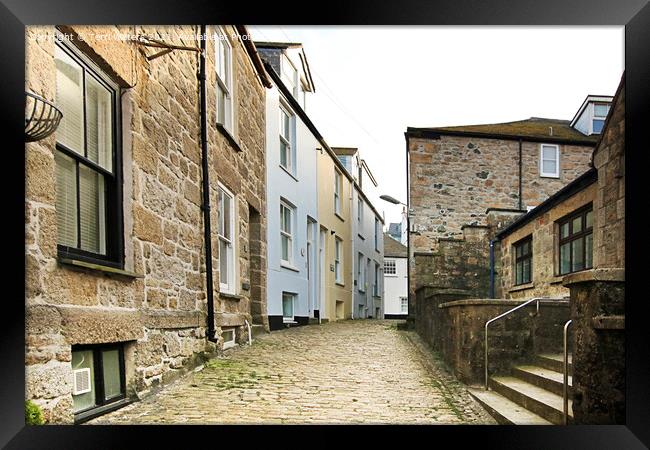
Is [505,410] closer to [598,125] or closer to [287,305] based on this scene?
[598,125]

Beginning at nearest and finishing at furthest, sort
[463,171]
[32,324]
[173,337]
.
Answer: [32,324]
[173,337]
[463,171]

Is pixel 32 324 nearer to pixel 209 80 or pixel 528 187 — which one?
pixel 209 80

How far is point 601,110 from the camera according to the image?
303 centimetres

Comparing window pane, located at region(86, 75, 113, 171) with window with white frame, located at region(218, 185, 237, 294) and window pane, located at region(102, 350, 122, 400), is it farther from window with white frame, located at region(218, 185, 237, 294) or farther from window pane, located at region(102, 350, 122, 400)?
window with white frame, located at region(218, 185, 237, 294)

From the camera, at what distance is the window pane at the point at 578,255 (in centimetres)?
323

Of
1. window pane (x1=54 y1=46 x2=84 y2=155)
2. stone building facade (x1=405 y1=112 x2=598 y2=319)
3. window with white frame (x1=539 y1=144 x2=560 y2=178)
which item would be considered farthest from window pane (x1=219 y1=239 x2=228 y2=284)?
window with white frame (x1=539 y1=144 x2=560 y2=178)

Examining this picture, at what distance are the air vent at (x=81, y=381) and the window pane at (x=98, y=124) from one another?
1.15 meters

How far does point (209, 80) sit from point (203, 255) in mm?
1494

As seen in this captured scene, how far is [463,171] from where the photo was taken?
13.4 feet

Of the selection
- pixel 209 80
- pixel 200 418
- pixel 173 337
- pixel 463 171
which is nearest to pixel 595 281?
pixel 463 171

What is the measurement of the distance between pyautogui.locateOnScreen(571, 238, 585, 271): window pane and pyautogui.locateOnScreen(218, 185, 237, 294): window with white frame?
2892 millimetres

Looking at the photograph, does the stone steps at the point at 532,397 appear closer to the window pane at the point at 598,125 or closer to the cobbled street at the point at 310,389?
the cobbled street at the point at 310,389

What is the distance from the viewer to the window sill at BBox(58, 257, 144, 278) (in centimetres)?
224
